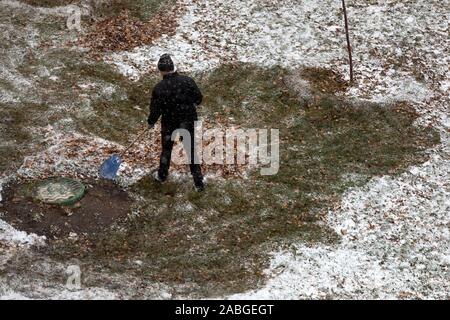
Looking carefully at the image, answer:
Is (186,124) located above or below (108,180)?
above

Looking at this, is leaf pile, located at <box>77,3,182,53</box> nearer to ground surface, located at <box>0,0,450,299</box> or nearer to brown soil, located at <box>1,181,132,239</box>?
ground surface, located at <box>0,0,450,299</box>

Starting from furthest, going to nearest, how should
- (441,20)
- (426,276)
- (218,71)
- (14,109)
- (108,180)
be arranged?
1. (441,20)
2. (218,71)
3. (14,109)
4. (108,180)
5. (426,276)

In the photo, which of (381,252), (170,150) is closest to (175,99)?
(170,150)

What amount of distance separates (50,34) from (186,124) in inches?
245

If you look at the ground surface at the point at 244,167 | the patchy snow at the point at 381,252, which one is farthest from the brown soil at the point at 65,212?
the patchy snow at the point at 381,252

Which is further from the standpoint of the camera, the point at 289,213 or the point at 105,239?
the point at 289,213

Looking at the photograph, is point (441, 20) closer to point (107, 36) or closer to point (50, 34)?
point (107, 36)

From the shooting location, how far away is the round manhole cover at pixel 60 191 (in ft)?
29.3

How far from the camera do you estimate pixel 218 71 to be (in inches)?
508

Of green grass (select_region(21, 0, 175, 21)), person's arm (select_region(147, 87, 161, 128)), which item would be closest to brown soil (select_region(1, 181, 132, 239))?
person's arm (select_region(147, 87, 161, 128))

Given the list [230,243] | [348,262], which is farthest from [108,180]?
[348,262]

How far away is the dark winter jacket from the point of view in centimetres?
886

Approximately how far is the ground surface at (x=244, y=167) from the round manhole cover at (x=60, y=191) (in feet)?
0.68

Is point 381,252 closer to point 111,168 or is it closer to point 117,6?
point 111,168
